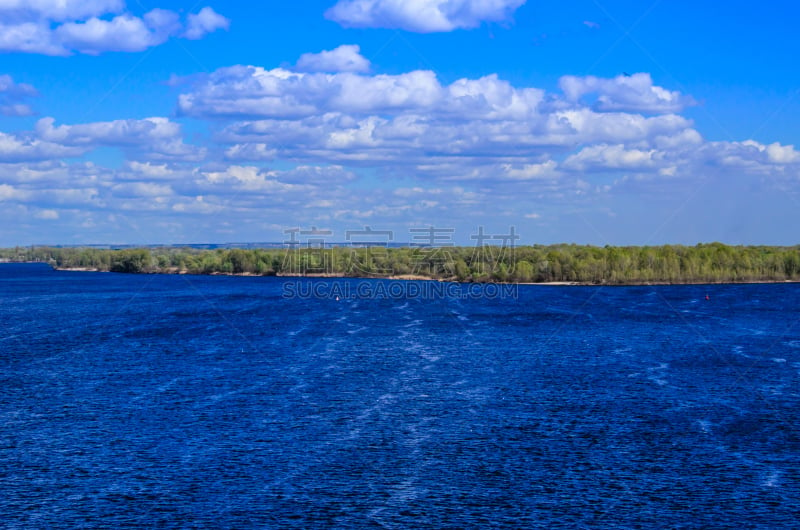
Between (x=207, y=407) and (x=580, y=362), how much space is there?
106 feet

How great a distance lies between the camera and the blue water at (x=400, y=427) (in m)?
34.1

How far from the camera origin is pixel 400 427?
4591 cm

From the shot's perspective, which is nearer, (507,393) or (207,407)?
(207,407)

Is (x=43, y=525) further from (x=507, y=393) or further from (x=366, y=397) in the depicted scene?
(x=507, y=393)

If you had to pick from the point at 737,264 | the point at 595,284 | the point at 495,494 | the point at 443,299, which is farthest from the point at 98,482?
the point at 737,264

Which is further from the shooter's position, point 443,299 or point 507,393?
point 443,299

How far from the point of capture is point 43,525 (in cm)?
3222

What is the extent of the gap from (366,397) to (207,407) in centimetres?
1011

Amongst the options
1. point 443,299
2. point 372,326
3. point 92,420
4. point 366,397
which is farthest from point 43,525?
point 443,299

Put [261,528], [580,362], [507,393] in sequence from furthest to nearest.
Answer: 1. [580,362]
2. [507,393]
3. [261,528]

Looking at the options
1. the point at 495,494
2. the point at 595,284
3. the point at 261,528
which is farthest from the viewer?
the point at 595,284

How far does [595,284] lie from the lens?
180 m

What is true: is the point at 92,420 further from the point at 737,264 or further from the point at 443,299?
the point at 737,264

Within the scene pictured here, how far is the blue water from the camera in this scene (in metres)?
34.1
